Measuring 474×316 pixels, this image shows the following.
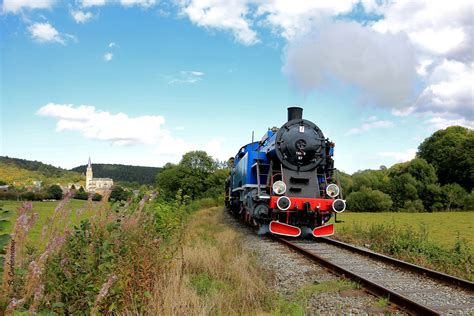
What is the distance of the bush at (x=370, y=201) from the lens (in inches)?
1789

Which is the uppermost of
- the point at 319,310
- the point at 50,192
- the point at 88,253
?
the point at 50,192

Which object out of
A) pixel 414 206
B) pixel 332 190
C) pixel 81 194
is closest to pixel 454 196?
pixel 414 206

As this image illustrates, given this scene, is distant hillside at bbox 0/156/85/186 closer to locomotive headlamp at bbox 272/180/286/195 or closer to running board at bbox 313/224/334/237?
locomotive headlamp at bbox 272/180/286/195

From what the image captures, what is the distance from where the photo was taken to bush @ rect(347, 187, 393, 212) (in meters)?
45.4

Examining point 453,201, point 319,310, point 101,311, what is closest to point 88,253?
point 101,311

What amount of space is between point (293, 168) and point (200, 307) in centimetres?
864

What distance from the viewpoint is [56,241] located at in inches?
135

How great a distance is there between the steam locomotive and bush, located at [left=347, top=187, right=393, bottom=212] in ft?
112

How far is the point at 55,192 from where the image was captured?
4742mm

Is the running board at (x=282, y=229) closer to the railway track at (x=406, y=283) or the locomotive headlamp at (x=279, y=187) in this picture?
the locomotive headlamp at (x=279, y=187)

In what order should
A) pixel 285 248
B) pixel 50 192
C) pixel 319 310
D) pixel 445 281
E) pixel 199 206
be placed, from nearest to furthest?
1. pixel 50 192
2. pixel 319 310
3. pixel 445 281
4. pixel 285 248
5. pixel 199 206

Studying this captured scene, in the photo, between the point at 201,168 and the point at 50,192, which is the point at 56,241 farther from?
the point at 201,168

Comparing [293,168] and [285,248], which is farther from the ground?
[293,168]

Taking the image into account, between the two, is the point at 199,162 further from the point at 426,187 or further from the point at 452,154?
the point at 452,154
